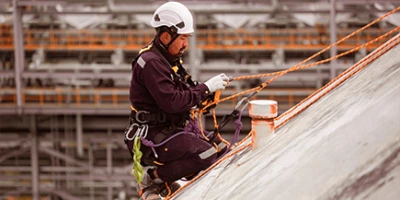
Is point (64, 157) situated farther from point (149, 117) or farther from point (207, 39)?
point (149, 117)

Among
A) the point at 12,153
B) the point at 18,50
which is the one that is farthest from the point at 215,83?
the point at 12,153

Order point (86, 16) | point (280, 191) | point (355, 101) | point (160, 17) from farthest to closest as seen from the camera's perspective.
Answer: point (86, 16) → point (160, 17) → point (355, 101) → point (280, 191)

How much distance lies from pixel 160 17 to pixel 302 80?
7.00 m

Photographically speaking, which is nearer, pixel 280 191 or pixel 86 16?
pixel 280 191

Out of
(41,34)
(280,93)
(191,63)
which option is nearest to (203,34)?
(191,63)

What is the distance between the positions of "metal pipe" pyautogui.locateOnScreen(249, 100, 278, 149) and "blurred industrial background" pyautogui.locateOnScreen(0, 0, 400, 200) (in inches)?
277

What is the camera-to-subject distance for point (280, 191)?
1.77m

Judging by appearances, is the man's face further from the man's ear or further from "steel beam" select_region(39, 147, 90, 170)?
"steel beam" select_region(39, 147, 90, 170)

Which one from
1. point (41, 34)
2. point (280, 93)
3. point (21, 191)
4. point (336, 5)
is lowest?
point (21, 191)

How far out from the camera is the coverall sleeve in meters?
2.97

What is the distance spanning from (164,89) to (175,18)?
0.44 metres

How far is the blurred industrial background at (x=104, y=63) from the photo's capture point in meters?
9.61

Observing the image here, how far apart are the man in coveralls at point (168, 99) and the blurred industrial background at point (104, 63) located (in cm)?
621

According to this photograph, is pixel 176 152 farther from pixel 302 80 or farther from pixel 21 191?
pixel 21 191
